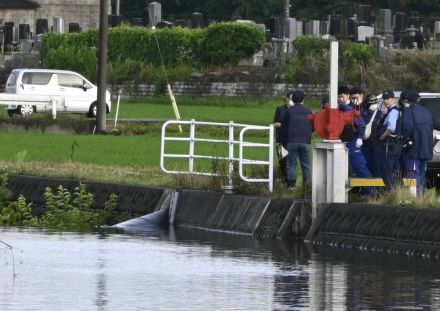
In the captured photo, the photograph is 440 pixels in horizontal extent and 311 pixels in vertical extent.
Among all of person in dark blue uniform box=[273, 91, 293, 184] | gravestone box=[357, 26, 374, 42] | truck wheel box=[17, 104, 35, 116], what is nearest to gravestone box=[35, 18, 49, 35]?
gravestone box=[357, 26, 374, 42]

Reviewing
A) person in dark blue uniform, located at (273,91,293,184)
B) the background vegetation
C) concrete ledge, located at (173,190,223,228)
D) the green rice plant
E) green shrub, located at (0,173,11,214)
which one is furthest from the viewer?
the background vegetation

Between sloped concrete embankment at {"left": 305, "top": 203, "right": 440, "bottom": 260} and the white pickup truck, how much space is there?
3153 centimetres

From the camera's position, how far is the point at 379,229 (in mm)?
22234

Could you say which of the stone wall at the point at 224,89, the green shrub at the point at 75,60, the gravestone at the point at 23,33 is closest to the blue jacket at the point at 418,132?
the stone wall at the point at 224,89

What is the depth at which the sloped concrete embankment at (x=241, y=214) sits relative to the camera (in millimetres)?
23875

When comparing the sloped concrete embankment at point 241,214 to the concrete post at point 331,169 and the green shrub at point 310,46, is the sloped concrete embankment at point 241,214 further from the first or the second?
the green shrub at point 310,46

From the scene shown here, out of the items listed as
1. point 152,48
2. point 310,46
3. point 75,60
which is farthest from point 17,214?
point 75,60

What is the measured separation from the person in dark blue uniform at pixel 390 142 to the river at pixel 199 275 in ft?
5.78

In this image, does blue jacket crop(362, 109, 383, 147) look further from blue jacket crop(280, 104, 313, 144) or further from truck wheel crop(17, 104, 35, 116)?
truck wheel crop(17, 104, 35, 116)

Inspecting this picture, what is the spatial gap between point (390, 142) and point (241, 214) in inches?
91.7

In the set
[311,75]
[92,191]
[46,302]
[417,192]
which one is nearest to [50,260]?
[46,302]

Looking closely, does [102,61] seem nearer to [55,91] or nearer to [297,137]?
[55,91]

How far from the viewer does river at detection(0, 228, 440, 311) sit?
1678cm

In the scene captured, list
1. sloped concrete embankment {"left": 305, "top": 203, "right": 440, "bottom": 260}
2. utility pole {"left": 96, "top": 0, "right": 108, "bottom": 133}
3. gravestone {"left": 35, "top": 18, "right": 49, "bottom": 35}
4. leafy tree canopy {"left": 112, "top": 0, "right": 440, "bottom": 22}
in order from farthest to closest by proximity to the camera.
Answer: leafy tree canopy {"left": 112, "top": 0, "right": 440, "bottom": 22}, gravestone {"left": 35, "top": 18, "right": 49, "bottom": 35}, utility pole {"left": 96, "top": 0, "right": 108, "bottom": 133}, sloped concrete embankment {"left": 305, "top": 203, "right": 440, "bottom": 260}
